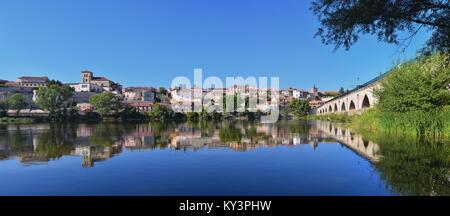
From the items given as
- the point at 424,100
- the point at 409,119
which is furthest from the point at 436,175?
the point at 424,100

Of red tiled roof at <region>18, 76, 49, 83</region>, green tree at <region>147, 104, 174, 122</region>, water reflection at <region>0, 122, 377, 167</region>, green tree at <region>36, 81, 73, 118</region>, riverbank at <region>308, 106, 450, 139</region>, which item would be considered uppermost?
red tiled roof at <region>18, 76, 49, 83</region>

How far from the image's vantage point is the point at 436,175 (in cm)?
1128

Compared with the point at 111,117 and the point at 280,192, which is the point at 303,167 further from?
the point at 111,117

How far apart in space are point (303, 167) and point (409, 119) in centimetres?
1706

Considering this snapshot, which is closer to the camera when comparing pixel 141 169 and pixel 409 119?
pixel 141 169

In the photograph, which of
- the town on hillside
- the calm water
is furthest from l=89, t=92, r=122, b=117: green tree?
the calm water

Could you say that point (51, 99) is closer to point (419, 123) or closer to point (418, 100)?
point (418, 100)

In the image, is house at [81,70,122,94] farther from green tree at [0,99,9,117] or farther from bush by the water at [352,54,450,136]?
bush by the water at [352,54,450,136]

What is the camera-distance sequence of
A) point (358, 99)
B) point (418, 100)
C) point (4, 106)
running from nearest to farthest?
1. point (418, 100)
2. point (358, 99)
3. point (4, 106)

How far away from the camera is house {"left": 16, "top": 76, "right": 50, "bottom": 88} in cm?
16175

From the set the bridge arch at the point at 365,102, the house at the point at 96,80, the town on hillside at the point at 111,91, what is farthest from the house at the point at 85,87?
the bridge arch at the point at 365,102

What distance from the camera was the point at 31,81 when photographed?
16262 cm

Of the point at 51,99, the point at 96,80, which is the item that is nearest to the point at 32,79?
the point at 96,80

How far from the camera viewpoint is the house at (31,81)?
531 ft
